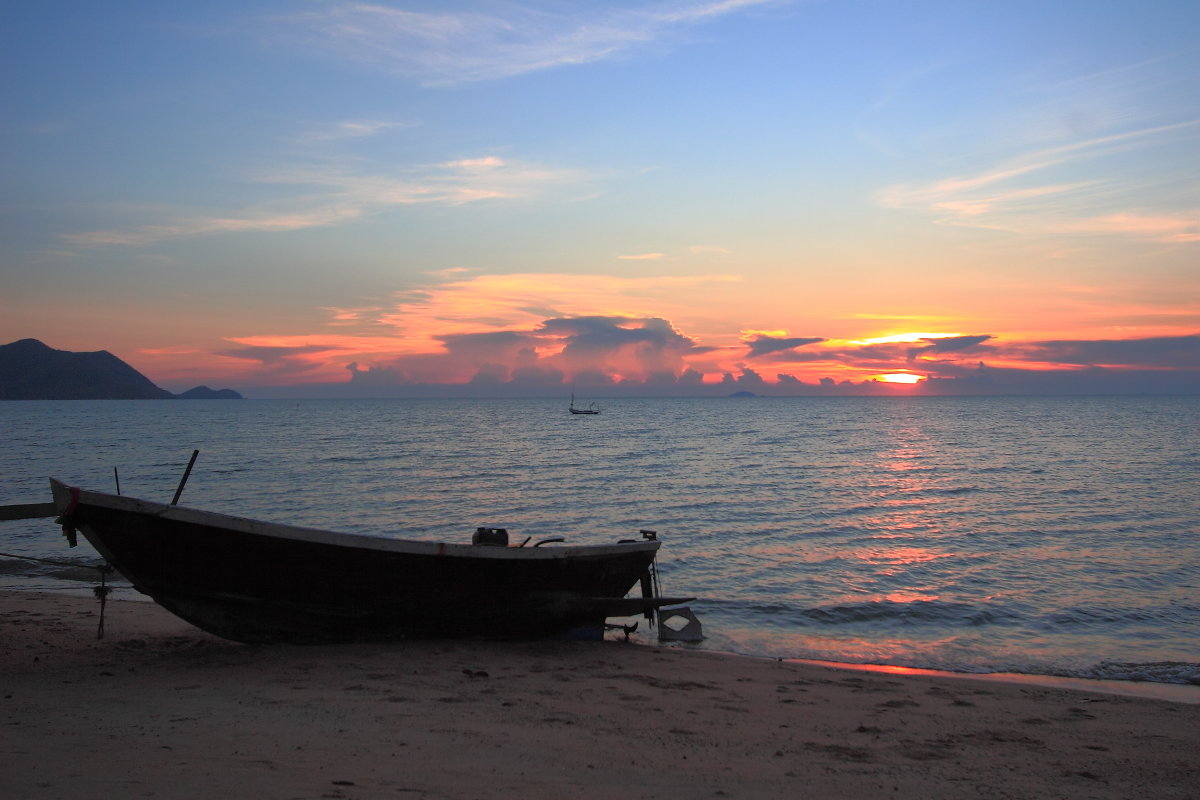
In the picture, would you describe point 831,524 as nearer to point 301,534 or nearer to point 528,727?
point 301,534

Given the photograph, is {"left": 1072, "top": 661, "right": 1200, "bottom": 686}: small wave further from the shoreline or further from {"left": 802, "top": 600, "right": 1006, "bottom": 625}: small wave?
{"left": 802, "top": 600, "right": 1006, "bottom": 625}: small wave

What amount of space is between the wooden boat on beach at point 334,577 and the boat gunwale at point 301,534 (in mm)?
14

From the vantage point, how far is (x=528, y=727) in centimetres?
680

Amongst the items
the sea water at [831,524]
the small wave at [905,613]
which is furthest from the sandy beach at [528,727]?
the small wave at [905,613]

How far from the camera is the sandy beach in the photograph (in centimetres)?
534

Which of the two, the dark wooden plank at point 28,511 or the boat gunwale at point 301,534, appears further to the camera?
the dark wooden plank at point 28,511

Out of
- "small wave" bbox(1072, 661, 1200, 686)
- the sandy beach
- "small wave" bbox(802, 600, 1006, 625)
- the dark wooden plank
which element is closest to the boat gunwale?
the dark wooden plank

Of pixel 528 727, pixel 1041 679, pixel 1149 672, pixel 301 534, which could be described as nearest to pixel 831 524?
pixel 1149 672

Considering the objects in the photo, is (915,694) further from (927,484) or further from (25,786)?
(927,484)

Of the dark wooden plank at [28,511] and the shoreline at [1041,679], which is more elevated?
the dark wooden plank at [28,511]

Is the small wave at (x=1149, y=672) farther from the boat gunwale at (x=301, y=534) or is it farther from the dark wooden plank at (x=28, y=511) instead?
the dark wooden plank at (x=28, y=511)

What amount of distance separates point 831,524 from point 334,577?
1754cm

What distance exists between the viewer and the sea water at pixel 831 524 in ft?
40.0

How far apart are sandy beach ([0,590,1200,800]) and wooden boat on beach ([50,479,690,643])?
0.36m
